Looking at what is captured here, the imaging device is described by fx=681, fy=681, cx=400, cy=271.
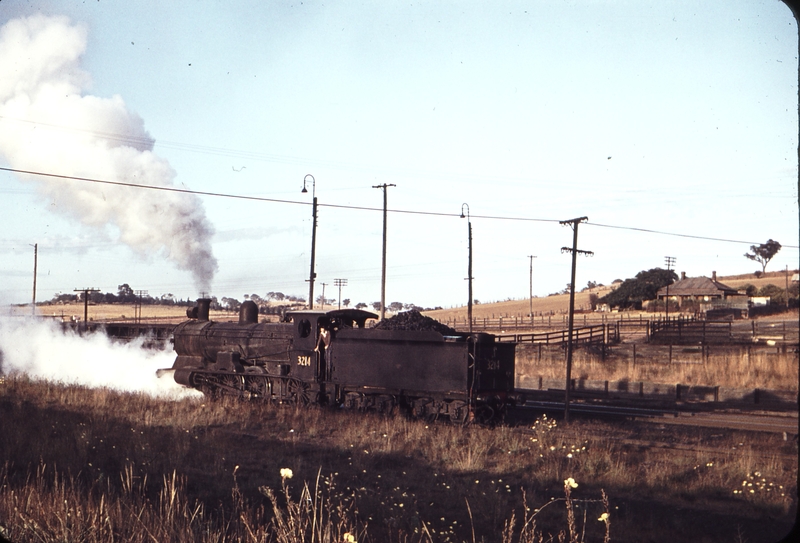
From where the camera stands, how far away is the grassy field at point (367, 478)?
23.0 ft

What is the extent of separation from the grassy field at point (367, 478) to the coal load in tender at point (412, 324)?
2.33m

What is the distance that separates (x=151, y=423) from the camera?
49.5 ft

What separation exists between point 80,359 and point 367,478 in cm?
2075

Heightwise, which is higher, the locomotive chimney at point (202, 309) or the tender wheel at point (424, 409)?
the locomotive chimney at point (202, 309)

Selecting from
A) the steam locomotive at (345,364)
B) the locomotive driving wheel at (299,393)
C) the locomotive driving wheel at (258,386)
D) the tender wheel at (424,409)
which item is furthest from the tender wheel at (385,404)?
the locomotive driving wheel at (258,386)

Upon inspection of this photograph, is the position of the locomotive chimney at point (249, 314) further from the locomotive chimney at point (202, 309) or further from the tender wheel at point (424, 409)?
the tender wheel at point (424, 409)

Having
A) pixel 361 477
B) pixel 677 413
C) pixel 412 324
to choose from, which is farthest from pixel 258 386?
pixel 677 413

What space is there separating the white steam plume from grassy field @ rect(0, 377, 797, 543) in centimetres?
679

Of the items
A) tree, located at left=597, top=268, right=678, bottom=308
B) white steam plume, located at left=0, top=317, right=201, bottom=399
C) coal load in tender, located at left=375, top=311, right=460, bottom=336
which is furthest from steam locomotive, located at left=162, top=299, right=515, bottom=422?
tree, located at left=597, top=268, right=678, bottom=308

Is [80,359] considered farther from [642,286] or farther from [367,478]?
[642,286]

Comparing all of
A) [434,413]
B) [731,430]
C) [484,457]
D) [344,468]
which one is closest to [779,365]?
[731,430]

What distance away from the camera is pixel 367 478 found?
10.7 metres

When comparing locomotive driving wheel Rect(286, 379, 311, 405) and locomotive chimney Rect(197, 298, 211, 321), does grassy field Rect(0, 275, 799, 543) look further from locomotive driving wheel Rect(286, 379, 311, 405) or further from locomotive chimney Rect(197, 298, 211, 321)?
locomotive chimney Rect(197, 298, 211, 321)

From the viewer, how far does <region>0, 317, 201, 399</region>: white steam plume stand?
24.5 meters
